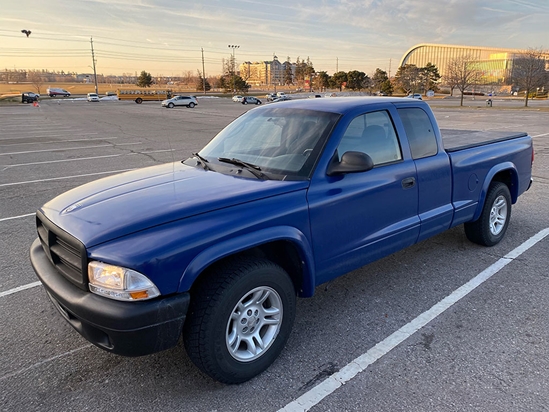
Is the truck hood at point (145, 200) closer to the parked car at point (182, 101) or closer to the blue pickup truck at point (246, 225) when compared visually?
the blue pickup truck at point (246, 225)

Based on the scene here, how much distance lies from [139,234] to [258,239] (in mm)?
694

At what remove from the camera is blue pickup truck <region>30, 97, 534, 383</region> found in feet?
7.33

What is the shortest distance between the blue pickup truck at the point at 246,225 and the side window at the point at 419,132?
0.05 ft

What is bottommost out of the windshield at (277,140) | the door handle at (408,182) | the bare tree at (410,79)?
the door handle at (408,182)

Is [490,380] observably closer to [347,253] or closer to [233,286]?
[347,253]

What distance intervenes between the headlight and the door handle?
7.46 feet

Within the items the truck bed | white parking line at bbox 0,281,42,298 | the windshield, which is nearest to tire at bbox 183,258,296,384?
the windshield

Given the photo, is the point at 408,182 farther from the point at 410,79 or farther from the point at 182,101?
the point at 410,79

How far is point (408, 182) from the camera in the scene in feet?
11.7

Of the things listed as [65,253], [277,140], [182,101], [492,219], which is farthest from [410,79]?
[65,253]

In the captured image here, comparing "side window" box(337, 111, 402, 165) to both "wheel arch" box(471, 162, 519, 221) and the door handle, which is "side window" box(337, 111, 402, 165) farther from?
"wheel arch" box(471, 162, 519, 221)

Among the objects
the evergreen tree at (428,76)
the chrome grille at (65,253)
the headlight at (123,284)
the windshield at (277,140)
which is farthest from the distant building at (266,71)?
the headlight at (123,284)

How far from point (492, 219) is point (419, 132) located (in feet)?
5.61

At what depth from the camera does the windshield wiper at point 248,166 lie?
3024 millimetres
